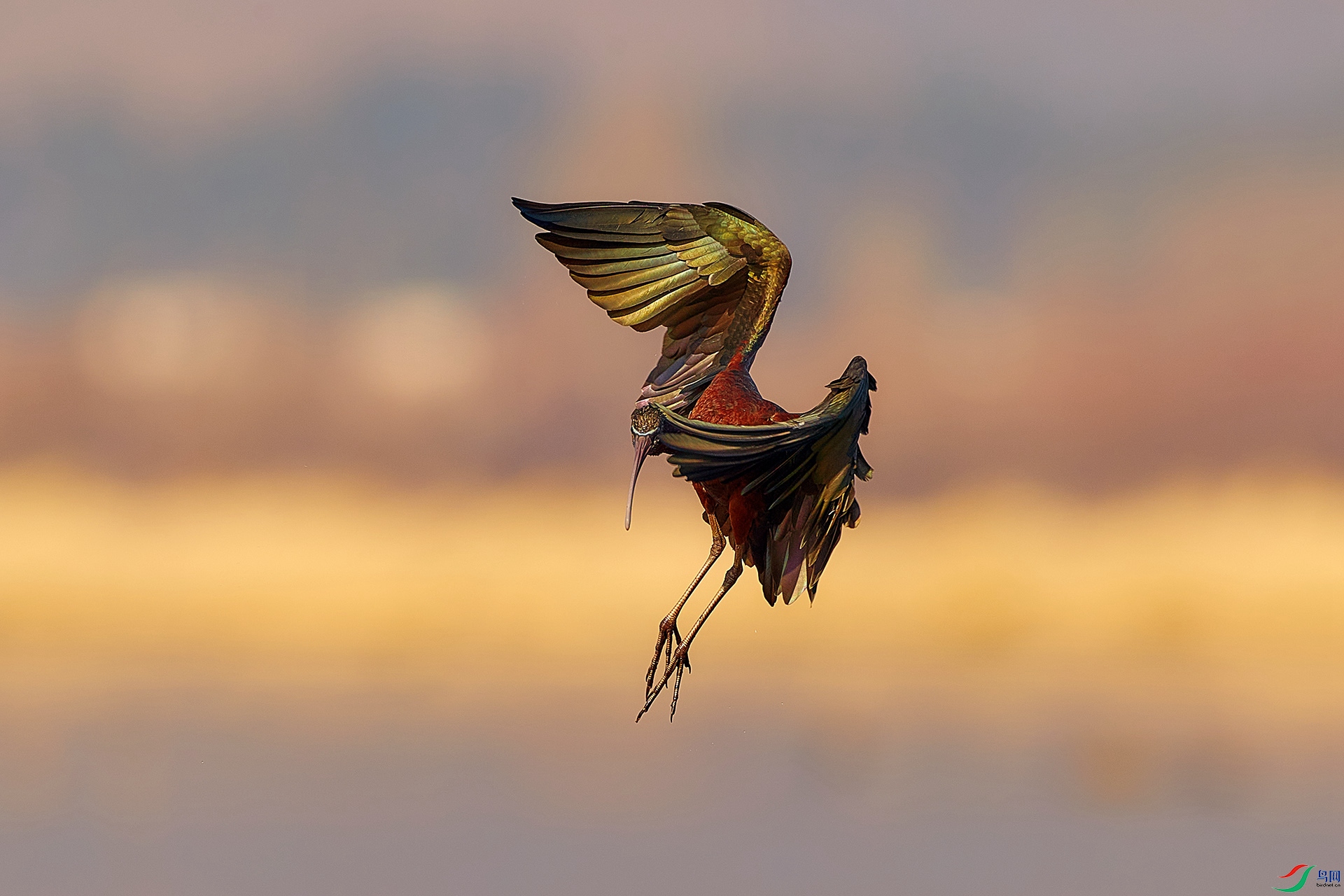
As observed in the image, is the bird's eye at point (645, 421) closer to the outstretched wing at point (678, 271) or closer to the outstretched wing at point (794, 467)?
the outstretched wing at point (794, 467)

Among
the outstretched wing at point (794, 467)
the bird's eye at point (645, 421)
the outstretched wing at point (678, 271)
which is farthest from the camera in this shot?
the outstretched wing at point (678, 271)

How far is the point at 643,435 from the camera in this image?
22.3 feet

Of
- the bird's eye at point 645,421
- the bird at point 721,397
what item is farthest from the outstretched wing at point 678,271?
the bird's eye at point 645,421

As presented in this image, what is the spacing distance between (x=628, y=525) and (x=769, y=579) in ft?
3.14

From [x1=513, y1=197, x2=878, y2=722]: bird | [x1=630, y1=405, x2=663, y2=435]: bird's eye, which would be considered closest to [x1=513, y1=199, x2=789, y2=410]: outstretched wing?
[x1=513, y1=197, x2=878, y2=722]: bird

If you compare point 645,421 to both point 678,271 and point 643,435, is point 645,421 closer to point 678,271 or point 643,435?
point 643,435

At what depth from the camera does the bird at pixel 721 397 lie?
21.8 feet

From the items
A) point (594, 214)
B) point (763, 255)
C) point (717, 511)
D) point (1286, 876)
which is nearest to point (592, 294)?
point (594, 214)

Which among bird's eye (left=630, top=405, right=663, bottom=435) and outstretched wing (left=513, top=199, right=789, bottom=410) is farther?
outstretched wing (left=513, top=199, right=789, bottom=410)

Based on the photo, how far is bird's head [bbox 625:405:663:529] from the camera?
6738 mm

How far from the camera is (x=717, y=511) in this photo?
7277mm

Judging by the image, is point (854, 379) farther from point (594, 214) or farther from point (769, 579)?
point (594, 214)

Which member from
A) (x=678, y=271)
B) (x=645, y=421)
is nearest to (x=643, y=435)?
(x=645, y=421)

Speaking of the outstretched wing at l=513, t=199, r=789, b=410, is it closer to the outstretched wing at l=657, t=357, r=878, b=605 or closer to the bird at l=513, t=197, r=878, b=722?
the bird at l=513, t=197, r=878, b=722
